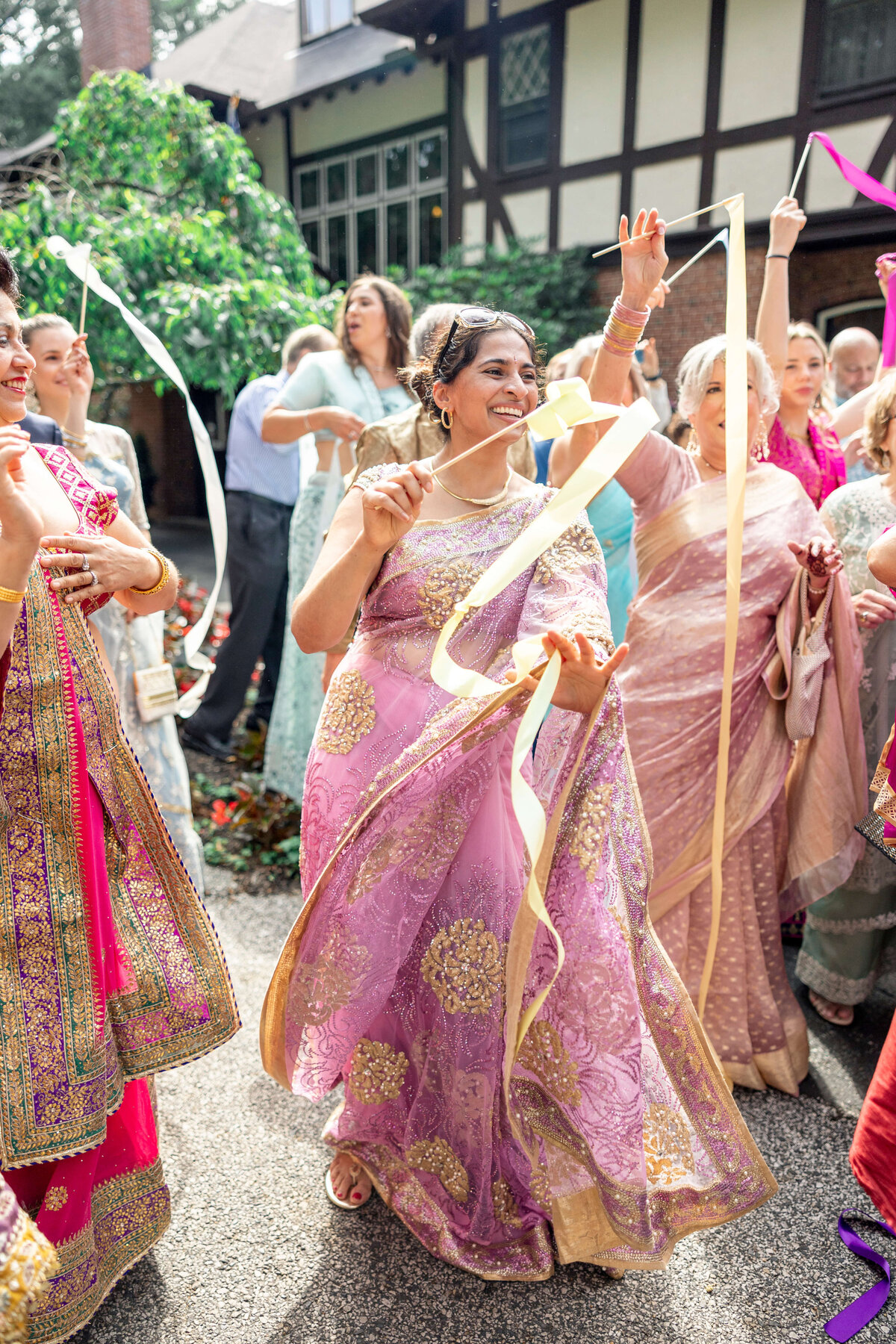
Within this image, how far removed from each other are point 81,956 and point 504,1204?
3.34ft

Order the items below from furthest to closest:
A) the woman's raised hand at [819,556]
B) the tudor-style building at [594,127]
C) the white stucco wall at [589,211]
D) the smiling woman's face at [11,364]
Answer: the white stucco wall at [589,211]
the tudor-style building at [594,127]
the woman's raised hand at [819,556]
the smiling woman's face at [11,364]

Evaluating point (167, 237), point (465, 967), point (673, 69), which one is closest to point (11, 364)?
point (465, 967)

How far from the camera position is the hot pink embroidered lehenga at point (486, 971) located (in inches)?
72.1

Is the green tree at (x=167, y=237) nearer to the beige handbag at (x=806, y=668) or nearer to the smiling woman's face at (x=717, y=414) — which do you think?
the smiling woman's face at (x=717, y=414)

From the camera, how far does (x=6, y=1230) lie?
110cm

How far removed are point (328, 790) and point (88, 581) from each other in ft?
2.19

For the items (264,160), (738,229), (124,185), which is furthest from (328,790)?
(264,160)

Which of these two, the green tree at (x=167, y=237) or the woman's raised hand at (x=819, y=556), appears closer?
the woman's raised hand at (x=819, y=556)

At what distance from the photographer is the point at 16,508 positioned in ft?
5.15

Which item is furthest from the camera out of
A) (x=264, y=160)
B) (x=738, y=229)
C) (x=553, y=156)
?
(x=264, y=160)

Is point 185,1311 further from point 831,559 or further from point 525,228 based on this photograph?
point 525,228

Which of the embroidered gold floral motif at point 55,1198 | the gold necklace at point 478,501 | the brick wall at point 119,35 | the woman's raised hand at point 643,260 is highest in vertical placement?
the brick wall at point 119,35

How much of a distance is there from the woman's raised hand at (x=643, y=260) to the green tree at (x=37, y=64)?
25.6 meters

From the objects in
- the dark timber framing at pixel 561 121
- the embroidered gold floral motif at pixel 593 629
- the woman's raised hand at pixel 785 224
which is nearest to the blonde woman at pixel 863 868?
the woman's raised hand at pixel 785 224
